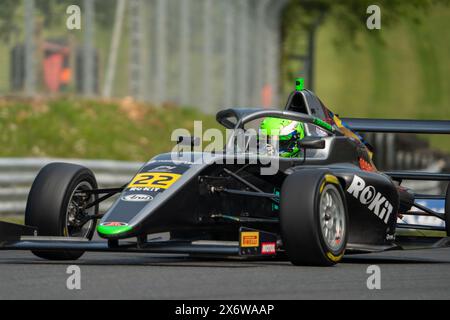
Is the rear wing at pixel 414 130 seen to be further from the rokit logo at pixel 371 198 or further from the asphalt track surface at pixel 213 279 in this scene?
the asphalt track surface at pixel 213 279

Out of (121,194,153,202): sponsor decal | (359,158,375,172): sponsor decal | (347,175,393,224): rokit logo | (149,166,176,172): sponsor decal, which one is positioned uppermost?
(149,166,176,172): sponsor decal

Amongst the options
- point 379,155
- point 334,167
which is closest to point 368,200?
point 334,167

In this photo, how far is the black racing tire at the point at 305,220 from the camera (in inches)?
354

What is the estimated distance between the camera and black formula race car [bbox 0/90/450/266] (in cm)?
903

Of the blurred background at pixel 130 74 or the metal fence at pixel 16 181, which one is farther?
the blurred background at pixel 130 74

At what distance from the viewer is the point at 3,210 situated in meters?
15.6

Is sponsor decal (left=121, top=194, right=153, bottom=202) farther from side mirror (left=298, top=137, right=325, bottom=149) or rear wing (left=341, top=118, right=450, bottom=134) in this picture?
rear wing (left=341, top=118, right=450, bottom=134)

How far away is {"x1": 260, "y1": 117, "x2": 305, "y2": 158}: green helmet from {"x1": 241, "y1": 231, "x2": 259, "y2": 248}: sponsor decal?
4.98 ft

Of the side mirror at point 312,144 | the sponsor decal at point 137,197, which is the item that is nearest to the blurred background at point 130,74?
the side mirror at point 312,144

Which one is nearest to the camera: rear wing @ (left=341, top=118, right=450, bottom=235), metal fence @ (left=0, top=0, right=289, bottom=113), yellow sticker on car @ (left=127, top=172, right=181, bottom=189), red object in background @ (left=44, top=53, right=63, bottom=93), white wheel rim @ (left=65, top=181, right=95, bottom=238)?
yellow sticker on car @ (left=127, top=172, right=181, bottom=189)

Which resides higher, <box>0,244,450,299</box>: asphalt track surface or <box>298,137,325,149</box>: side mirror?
<box>298,137,325,149</box>: side mirror

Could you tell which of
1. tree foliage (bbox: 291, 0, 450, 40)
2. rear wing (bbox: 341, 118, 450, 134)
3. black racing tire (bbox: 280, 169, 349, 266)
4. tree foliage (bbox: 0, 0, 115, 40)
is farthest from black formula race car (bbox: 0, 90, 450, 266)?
tree foliage (bbox: 291, 0, 450, 40)

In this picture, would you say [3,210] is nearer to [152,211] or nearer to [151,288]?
[152,211]

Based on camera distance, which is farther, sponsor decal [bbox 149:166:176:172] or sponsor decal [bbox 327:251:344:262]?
sponsor decal [bbox 149:166:176:172]
